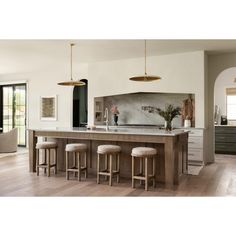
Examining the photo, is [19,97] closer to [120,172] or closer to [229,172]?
[120,172]

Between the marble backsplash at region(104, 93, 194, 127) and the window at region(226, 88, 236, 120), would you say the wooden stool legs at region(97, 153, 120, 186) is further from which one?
the window at region(226, 88, 236, 120)

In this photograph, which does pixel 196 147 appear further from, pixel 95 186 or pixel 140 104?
pixel 95 186

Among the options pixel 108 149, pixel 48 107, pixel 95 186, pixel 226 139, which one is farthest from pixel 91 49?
pixel 226 139

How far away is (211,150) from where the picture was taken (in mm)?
7660

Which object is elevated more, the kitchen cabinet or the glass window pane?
the glass window pane

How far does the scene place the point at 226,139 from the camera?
8.98 m

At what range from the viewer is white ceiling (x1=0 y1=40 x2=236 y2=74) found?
6148 mm

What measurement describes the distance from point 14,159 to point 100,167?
3.16 metres

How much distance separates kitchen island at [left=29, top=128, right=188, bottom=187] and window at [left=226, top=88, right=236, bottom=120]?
4555 mm

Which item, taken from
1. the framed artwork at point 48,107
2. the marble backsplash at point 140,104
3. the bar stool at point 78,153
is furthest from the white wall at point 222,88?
the bar stool at point 78,153

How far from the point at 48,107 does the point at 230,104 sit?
5.97m

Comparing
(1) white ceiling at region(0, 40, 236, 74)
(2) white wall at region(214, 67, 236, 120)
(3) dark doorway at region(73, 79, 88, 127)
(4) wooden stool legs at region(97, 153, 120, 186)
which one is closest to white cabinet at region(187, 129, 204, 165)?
(1) white ceiling at region(0, 40, 236, 74)
